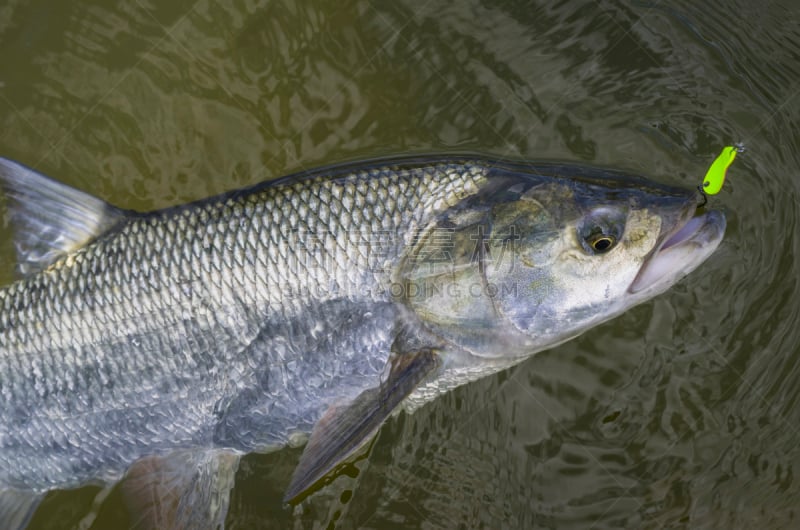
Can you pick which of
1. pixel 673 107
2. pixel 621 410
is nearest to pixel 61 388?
pixel 621 410

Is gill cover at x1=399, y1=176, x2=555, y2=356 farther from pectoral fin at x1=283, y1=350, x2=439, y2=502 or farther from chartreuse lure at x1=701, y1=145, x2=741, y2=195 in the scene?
chartreuse lure at x1=701, y1=145, x2=741, y2=195

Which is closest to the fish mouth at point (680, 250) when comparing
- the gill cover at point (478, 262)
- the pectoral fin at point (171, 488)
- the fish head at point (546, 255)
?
the fish head at point (546, 255)

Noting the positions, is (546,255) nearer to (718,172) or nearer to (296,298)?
(718,172)

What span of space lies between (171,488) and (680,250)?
2.00 m

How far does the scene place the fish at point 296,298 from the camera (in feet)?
6.73

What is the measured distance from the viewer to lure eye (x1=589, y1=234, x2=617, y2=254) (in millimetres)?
1970

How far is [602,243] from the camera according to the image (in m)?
1.97

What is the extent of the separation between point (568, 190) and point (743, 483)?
1.60 m

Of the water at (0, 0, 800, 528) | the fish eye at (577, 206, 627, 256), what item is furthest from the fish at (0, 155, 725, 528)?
the water at (0, 0, 800, 528)

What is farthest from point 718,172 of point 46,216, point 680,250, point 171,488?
point 46,216

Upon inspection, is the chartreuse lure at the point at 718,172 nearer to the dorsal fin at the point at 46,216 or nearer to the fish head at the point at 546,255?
the fish head at the point at 546,255

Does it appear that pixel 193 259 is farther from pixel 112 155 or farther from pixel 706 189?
pixel 706 189

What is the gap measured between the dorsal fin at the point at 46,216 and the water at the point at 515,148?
0.61 meters

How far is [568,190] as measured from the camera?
6.79 feet
